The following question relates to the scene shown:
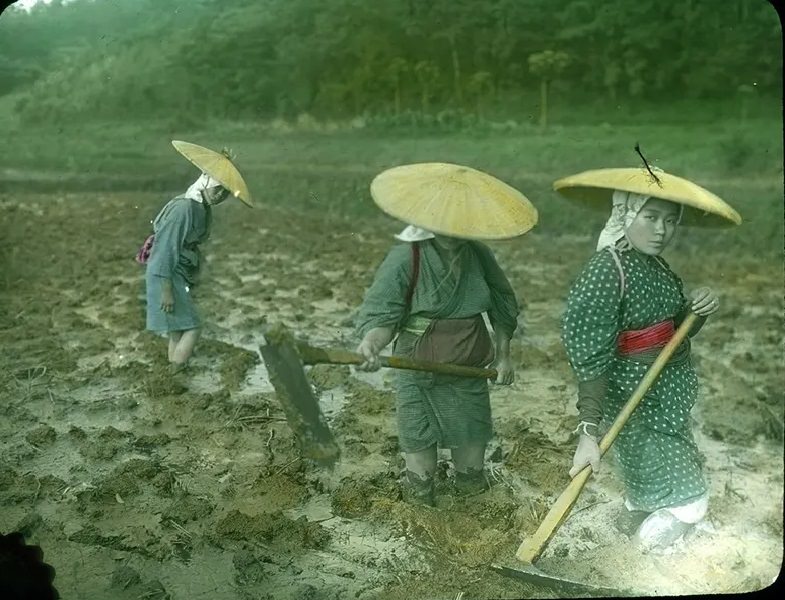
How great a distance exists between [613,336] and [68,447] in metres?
1.81

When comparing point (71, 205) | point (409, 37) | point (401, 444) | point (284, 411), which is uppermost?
point (409, 37)

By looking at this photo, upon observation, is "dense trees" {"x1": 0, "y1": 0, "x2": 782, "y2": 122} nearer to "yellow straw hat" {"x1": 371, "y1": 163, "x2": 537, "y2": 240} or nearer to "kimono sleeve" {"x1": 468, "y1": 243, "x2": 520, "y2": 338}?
"yellow straw hat" {"x1": 371, "y1": 163, "x2": 537, "y2": 240}

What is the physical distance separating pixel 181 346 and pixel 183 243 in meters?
0.36

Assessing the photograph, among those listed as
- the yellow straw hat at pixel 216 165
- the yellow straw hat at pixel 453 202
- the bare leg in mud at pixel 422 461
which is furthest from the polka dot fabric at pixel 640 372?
the yellow straw hat at pixel 216 165

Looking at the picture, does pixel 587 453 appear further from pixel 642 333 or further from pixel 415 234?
pixel 415 234

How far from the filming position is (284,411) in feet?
9.11

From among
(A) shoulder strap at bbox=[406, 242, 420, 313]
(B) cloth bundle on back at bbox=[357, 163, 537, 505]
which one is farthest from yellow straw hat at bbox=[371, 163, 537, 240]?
(A) shoulder strap at bbox=[406, 242, 420, 313]

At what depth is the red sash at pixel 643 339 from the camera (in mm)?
2877

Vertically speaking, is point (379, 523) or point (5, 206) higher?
point (5, 206)

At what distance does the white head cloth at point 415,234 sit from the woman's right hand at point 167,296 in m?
0.80

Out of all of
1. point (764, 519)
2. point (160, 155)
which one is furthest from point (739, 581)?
point (160, 155)

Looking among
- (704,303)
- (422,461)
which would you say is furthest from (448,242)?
(704,303)

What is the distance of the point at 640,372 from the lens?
115 inches

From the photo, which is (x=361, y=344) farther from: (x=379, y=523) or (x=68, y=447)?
(x=68, y=447)
